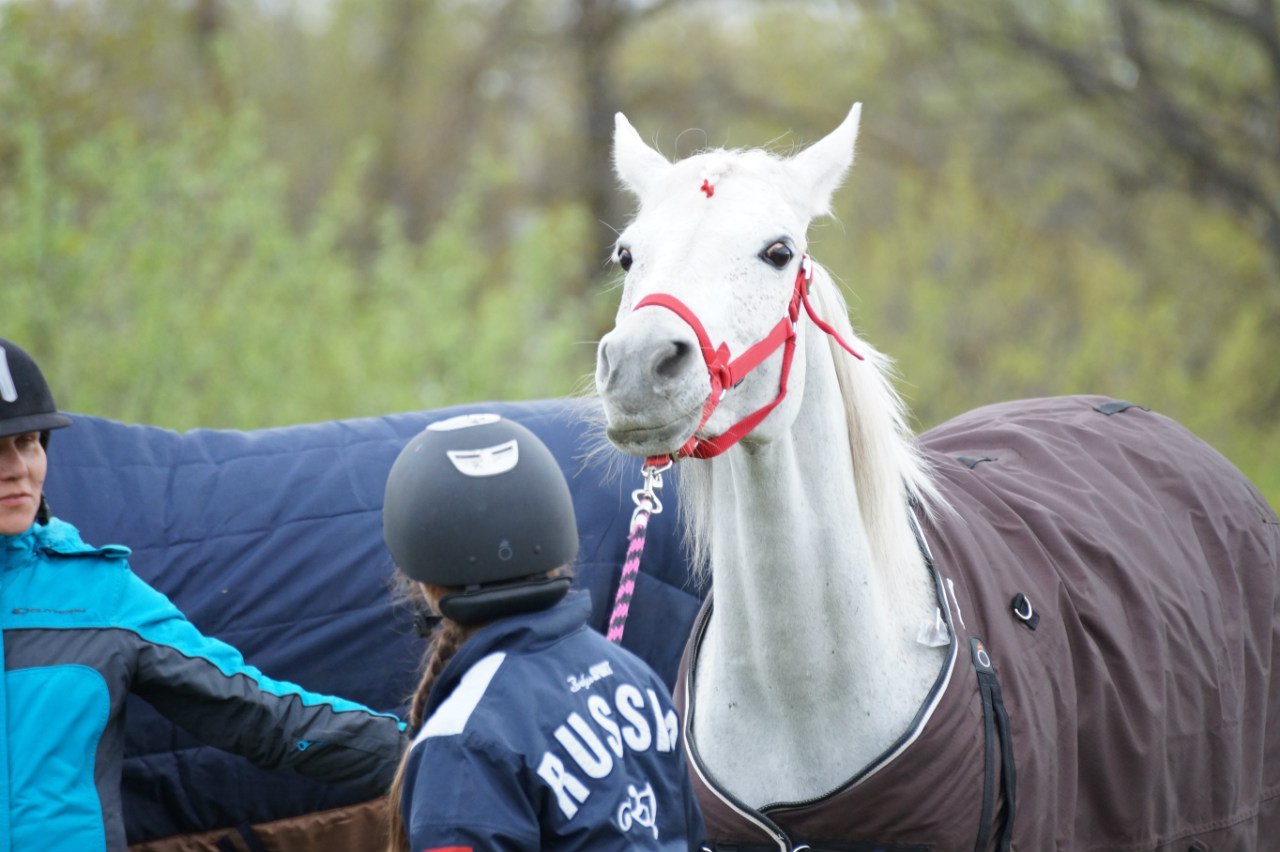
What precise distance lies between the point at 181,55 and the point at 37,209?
6.68 m

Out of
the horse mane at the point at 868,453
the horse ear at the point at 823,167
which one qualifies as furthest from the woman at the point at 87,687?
the horse ear at the point at 823,167

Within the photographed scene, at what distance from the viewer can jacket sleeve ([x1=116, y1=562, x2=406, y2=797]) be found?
88.4 inches

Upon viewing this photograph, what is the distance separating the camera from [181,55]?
1170cm

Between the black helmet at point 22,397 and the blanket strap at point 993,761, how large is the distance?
174 centimetres

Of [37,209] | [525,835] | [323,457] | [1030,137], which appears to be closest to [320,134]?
[1030,137]

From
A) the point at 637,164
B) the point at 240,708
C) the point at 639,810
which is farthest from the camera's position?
the point at 637,164

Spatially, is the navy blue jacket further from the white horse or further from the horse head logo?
the white horse

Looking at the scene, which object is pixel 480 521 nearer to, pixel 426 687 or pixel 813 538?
pixel 426 687

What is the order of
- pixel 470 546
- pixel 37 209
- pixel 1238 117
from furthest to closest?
1. pixel 1238 117
2. pixel 37 209
3. pixel 470 546

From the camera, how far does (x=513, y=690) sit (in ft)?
5.42

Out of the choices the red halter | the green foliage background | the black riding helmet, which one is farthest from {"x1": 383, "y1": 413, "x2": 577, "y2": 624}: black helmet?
the green foliage background

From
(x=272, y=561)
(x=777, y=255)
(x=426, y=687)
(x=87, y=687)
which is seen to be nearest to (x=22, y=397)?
(x=87, y=687)

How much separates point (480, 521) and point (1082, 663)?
1519 mm

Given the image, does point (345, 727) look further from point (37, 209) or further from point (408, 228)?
point (408, 228)
